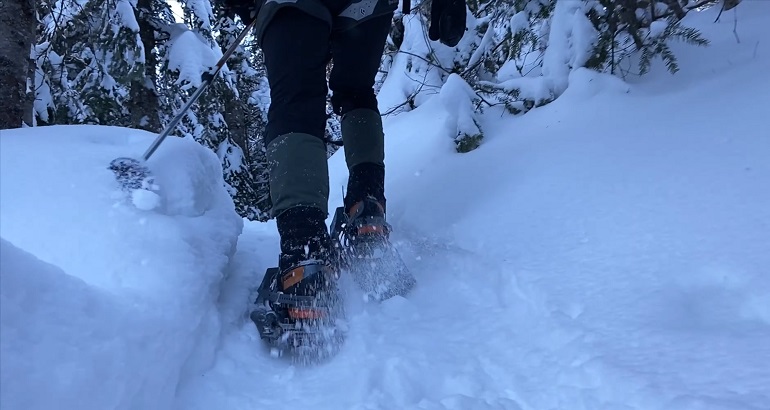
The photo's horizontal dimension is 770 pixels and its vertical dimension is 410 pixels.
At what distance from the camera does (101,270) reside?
1324mm

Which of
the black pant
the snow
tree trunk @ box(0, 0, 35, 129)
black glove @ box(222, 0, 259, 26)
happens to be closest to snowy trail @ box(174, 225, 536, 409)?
the black pant

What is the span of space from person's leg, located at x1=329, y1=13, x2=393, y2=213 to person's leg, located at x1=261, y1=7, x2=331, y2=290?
0.93 ft

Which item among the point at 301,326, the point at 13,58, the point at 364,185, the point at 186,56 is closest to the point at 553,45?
the point at 364,185

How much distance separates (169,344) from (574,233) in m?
1.37

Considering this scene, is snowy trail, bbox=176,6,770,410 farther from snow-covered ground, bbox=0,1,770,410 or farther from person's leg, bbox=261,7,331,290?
person's leg, bbox=261,7,331,290

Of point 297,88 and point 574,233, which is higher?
point 297,88

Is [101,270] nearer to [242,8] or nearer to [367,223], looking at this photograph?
[367,223]

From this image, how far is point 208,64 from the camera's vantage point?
6.92 m

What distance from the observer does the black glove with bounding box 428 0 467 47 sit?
226cm

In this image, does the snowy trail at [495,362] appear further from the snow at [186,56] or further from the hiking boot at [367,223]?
the snow at [186,56]

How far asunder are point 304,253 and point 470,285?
638 millimetres

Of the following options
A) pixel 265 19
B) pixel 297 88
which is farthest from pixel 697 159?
pixel 265 19

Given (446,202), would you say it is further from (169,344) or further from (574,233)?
(169,344)

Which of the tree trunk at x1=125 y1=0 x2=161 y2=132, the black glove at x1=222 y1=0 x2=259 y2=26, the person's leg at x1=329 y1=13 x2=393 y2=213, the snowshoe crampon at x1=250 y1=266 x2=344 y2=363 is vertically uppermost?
the tree trunk at x1=125 y1=0 x2=161 y2=132
